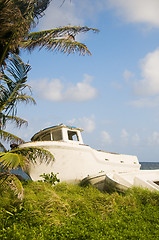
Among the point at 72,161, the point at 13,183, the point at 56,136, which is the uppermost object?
the point at 56,136

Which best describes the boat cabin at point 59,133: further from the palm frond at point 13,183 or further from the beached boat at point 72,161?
the palm frond at point 13,183

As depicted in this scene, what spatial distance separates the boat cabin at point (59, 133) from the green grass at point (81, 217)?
5.79 metres

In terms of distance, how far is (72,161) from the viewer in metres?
13.3

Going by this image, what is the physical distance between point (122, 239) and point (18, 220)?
3421 mm

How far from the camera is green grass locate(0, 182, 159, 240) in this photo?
609 centimetres

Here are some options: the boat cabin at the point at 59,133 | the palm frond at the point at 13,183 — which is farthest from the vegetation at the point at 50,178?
the palm frond at the point at 13,183

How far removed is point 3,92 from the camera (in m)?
9.08

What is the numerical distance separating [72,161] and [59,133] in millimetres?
2579

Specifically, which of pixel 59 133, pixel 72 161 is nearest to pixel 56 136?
pixel 59 133

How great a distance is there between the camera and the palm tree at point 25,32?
338 inches

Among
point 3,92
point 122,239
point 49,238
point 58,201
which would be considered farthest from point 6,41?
point 122,239

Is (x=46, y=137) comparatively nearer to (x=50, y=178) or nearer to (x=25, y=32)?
(x=50, y=178)

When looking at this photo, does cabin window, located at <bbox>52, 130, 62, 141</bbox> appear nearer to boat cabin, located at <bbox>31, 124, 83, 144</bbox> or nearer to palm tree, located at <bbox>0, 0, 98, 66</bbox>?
boat cabin, located at <bbox>31, 124, 83, 144</bbox>

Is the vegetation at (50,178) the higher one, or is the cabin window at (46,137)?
the cabin window at (46,137)
